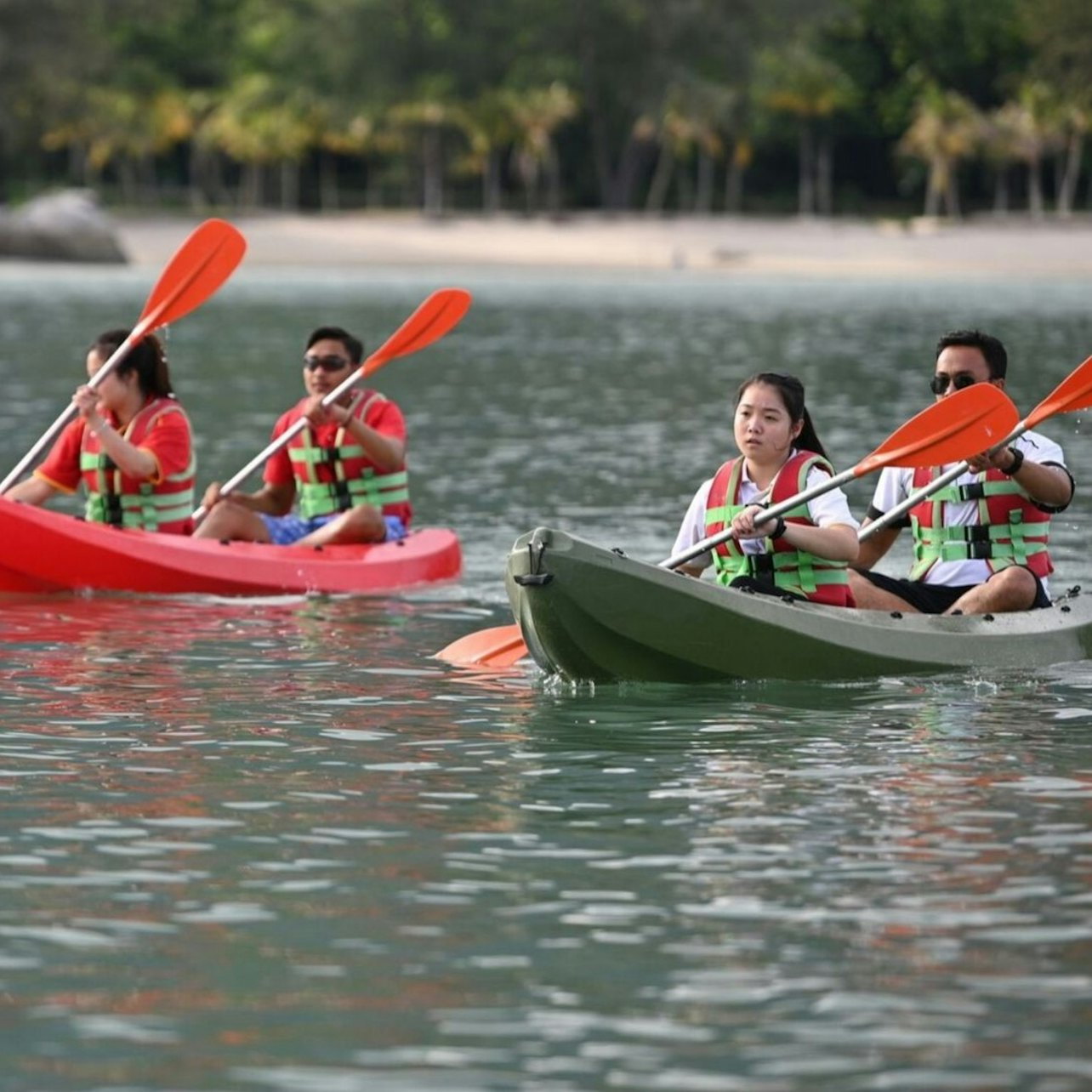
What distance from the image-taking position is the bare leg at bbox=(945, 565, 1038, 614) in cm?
842

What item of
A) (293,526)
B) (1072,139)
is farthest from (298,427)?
(1072,139)

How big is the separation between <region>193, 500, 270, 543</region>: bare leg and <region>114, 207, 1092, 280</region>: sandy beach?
4490cm

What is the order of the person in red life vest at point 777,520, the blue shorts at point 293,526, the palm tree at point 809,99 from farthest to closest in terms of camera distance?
the palm tree at point 809,99 < the blue shorts at point 293,526 < the person in red life vest at point 777,520

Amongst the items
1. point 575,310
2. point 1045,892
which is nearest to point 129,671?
point 1045,892

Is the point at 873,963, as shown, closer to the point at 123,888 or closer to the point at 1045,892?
the point at 1045,892

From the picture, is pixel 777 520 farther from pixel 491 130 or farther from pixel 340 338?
pixel 491 130

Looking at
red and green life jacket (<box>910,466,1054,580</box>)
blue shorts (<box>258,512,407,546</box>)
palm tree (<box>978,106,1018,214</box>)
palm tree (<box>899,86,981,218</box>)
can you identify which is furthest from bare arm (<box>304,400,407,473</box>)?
palm tree (<box>978,106,1018,214</box>)

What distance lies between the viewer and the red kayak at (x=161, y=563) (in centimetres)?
1028

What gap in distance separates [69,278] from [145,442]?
133 ft

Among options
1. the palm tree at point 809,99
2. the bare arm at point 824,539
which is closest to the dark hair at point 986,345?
the bare arm at point 824,539

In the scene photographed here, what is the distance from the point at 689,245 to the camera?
60281 mm

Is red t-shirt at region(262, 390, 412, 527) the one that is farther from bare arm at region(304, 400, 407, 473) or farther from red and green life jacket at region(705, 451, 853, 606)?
red and green life jacket at region(705, 451, 853, 606)

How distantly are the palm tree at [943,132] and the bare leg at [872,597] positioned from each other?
55303mm

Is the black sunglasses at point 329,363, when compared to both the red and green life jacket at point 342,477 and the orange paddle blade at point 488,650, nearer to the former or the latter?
the red and green life jacket at point 342,477
